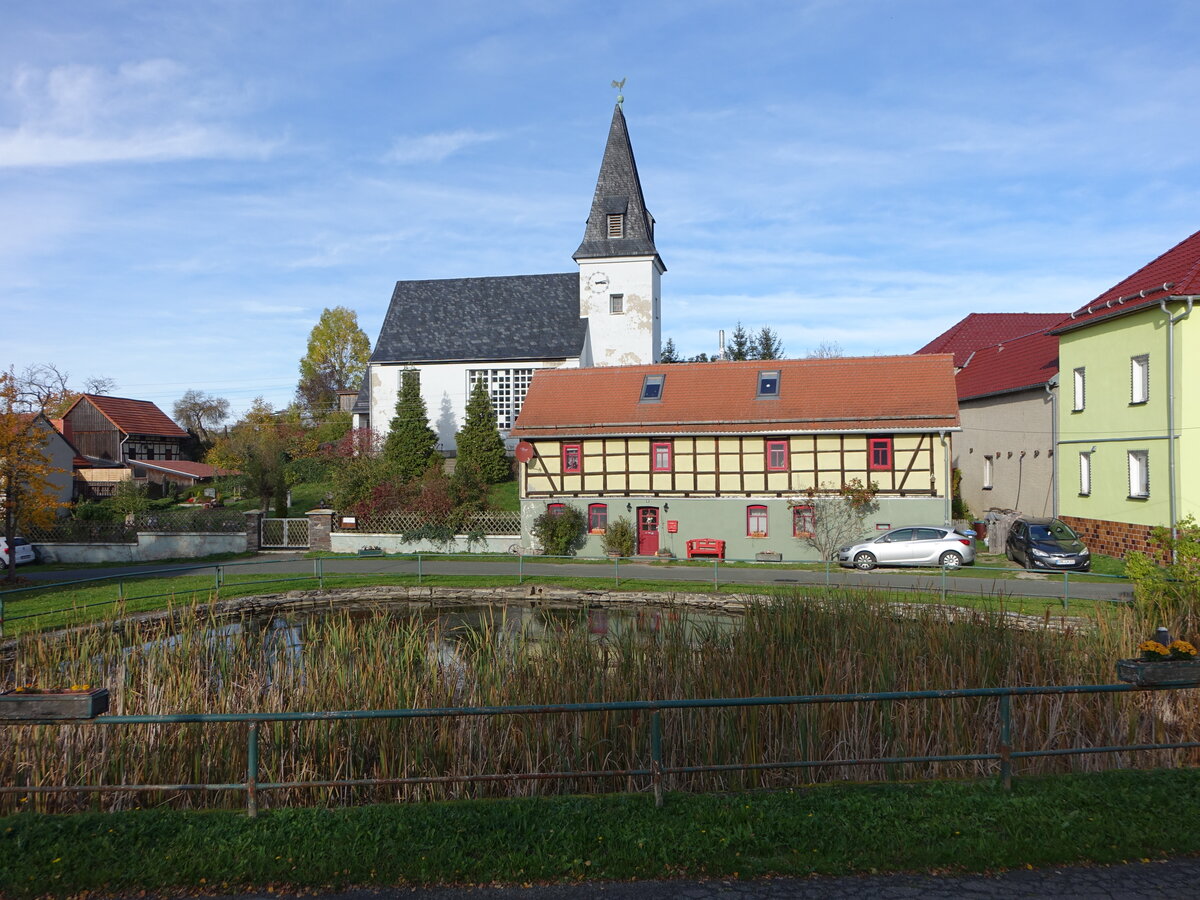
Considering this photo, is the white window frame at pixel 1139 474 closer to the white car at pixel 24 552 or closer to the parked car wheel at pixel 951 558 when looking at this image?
the parked car wheel at pixel 951 558

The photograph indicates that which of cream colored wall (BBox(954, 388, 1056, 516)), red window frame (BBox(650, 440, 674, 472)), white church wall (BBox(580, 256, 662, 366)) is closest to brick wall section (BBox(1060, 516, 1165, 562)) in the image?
cream colored wall (BBox(954, 388, 1056, 516))

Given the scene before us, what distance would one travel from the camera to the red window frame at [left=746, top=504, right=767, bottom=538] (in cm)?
2959

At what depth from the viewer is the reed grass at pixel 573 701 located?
741 cm

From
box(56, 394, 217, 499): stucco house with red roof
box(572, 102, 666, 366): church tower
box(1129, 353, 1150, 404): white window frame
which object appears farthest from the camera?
box(56, 394, 217, 499): stucco house with red roof

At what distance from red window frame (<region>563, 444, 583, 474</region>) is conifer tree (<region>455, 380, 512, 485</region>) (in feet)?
22.9

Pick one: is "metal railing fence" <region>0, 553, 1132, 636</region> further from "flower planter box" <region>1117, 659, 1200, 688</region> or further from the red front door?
"flower planter box" <region>1117, 659, 1200, 688</region>

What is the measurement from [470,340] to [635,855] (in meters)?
41.8

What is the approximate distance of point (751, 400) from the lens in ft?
102

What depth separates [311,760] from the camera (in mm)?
7496

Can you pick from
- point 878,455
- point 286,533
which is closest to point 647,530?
point 878,455

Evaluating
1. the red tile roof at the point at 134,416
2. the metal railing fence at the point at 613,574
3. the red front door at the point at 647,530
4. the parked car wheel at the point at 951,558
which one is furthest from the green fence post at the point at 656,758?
the red tile roof at the point at 134,416

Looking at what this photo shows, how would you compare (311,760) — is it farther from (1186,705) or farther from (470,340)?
(470,340)

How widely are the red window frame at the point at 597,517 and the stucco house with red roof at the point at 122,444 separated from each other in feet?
107

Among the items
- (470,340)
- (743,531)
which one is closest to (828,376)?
(743,531)
